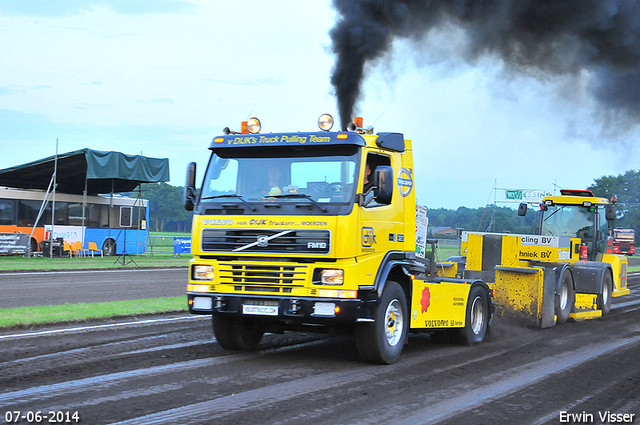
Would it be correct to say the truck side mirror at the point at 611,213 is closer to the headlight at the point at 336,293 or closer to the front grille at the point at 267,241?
the headlight at the point at 336,293

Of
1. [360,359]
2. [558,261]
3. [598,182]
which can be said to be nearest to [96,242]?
[558,261]

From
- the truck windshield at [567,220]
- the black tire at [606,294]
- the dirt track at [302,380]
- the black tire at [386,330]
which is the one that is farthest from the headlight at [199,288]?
the truck windshield at [567,220]

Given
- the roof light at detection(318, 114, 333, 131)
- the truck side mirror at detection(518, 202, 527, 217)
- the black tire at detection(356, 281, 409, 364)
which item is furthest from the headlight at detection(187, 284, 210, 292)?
the truck side mirror at detection(518, 202, 527, 217)

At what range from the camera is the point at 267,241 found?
7570 millimetres

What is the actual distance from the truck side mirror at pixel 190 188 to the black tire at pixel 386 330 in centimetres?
262

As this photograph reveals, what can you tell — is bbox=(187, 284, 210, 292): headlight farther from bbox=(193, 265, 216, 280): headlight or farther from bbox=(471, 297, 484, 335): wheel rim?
bbox=(471, 297, 484, 335): wheel rim

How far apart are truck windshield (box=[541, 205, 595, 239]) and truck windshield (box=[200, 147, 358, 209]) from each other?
34.0ft

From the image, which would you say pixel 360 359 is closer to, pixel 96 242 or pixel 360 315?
pixel 360 315

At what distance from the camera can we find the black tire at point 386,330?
7734 mm

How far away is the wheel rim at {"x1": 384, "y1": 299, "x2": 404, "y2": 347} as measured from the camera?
26.4 ft

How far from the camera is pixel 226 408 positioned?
567 centimetres

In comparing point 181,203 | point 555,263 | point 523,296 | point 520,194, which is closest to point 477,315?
point 523,296

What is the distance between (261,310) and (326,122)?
245cm

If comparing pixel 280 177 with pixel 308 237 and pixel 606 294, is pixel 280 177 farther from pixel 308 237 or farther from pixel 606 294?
pixel 606 294
